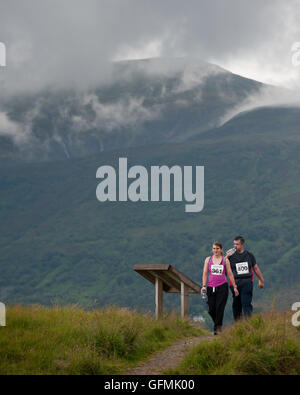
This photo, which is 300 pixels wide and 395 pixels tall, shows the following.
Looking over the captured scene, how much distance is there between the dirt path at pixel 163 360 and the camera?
8383 mm

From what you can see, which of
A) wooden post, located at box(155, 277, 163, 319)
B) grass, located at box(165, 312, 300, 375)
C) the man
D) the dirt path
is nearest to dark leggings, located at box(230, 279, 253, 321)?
the man

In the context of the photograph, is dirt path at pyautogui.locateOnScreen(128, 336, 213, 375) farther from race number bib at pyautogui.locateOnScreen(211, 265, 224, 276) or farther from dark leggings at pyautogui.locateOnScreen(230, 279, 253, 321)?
dark leggings at pyautogui.locateOnScreen(230, 279, 253, 321)

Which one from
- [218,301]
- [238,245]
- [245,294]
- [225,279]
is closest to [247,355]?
[218,301]

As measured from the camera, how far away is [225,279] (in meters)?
11.7

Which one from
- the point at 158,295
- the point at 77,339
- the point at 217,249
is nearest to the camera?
the point at 77,339

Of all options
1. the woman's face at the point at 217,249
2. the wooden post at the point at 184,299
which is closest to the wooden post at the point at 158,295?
the wooden post at the point at 184,299

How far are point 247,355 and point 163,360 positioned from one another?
5.57 ft

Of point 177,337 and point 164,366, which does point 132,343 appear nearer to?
point 164,366

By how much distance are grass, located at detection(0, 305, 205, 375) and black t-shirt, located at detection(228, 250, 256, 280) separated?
1.51m

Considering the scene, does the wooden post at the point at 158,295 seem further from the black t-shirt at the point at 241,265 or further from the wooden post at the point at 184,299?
the black t-shirt at the point at 241,265

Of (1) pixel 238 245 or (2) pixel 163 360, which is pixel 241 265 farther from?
(2) pixel 163 360
